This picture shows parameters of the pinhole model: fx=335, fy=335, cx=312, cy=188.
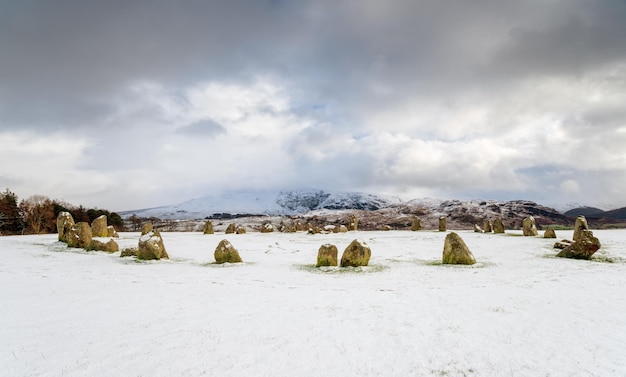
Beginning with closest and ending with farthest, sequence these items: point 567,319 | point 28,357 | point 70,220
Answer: point 28,357 < point 567,319 < point 70,220

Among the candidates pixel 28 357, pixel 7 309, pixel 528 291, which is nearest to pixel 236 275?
pixel 7 309

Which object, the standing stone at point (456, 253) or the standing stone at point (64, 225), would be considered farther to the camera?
the standing stone at point (64, 225)

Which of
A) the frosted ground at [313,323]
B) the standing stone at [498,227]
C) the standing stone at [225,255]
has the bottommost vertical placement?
the frosted ground at [313,323]

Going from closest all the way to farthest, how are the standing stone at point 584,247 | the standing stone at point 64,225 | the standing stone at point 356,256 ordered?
the standing stone at point 356,256 → the standing stone at point 584,247 → the standing stone at point 64,225

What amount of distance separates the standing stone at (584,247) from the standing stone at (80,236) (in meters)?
32.0

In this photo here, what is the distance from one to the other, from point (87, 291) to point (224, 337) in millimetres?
7139

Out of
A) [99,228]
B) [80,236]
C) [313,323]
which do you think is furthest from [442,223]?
[313,323]

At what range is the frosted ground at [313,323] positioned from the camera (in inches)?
239

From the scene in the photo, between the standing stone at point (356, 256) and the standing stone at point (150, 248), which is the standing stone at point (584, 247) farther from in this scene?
the standing stone at point (150, 248)

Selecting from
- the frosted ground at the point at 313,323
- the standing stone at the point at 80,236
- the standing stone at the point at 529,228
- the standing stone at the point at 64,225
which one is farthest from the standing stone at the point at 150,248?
the standing stone at the point at 529,228

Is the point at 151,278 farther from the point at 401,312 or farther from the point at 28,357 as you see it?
the point at 401,312

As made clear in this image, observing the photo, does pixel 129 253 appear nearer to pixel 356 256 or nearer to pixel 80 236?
pixel 80 236

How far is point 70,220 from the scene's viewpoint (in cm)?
2786

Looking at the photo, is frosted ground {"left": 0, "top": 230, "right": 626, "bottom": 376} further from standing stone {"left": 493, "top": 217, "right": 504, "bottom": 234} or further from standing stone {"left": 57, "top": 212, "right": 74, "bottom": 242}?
standing stone {"left": 493, "top": 217, "right": 504, "bottom": 234}
